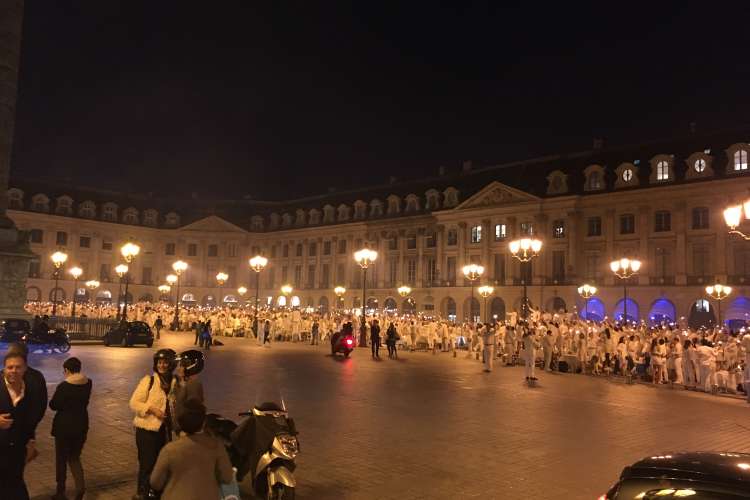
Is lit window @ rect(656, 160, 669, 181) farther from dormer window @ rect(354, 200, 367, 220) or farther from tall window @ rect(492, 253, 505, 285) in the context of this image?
dormer window @ rect(354, 200, 367, 220)

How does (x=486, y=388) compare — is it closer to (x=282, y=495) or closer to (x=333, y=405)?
(x=333, y=405)

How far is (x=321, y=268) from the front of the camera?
79938 millimetres

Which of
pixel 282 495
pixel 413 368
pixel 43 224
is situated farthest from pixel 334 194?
pixel 282 495

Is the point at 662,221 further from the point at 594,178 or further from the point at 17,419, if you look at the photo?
the point at 17,419

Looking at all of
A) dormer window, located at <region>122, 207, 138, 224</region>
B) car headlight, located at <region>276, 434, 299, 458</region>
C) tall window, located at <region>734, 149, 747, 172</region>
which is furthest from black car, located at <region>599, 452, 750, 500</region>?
dormer window, located at <region>122, 207, 138, 224</region>

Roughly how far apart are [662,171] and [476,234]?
19.6 meters

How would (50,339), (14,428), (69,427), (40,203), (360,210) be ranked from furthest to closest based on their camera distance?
(360,210)
(40,203)
(50,339)
(69,427)
(14,428)

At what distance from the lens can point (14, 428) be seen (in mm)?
5105

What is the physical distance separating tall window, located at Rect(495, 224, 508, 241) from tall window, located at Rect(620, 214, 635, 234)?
1161 cm

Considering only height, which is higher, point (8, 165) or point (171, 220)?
point (171, 220)

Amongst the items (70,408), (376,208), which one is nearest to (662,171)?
(376,208)

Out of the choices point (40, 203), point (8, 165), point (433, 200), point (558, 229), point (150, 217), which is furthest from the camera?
point (150, 217)

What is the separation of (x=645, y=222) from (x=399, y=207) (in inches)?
1210

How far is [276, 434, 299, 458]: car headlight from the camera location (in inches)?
242
